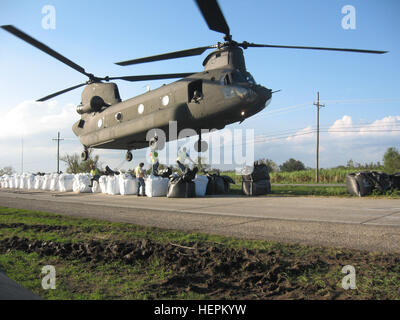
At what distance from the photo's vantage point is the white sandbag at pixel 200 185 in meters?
14.8

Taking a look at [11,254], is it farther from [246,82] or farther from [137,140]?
[137,140]

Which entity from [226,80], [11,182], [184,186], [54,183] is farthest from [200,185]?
[11,182]

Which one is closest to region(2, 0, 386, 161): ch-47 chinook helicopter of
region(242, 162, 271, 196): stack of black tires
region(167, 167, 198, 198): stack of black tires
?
region(242, 162, 271, 196): stack of black tires

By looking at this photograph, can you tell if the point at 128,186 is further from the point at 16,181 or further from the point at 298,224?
the point at 16,181

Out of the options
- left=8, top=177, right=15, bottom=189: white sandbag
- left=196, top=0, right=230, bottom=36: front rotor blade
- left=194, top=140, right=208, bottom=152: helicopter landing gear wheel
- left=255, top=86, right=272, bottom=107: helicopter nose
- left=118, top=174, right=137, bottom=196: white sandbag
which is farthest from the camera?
left=8, top=177, right=15, bottom=189: white sandbag

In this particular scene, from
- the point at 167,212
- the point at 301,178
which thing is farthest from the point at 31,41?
the point at 301,178

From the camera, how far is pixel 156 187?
15125 mm

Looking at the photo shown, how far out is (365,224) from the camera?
6535 mm

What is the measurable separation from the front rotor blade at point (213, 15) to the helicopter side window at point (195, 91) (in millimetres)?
2830

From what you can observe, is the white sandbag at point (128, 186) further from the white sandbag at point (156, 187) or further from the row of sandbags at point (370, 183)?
the row of sandbags at point (370, 183)

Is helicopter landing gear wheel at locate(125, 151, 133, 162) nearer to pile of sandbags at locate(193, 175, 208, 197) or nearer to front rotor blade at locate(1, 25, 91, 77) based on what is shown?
front rotor blade at locate(1, 25, 91, 77)

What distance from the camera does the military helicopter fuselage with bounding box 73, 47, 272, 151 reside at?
1468cm

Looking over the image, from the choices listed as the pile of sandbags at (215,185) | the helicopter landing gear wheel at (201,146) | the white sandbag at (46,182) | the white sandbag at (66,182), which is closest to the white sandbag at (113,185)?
the helicopter landing gear wheel at (201,146)

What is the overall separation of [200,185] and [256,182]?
8.68 feet
